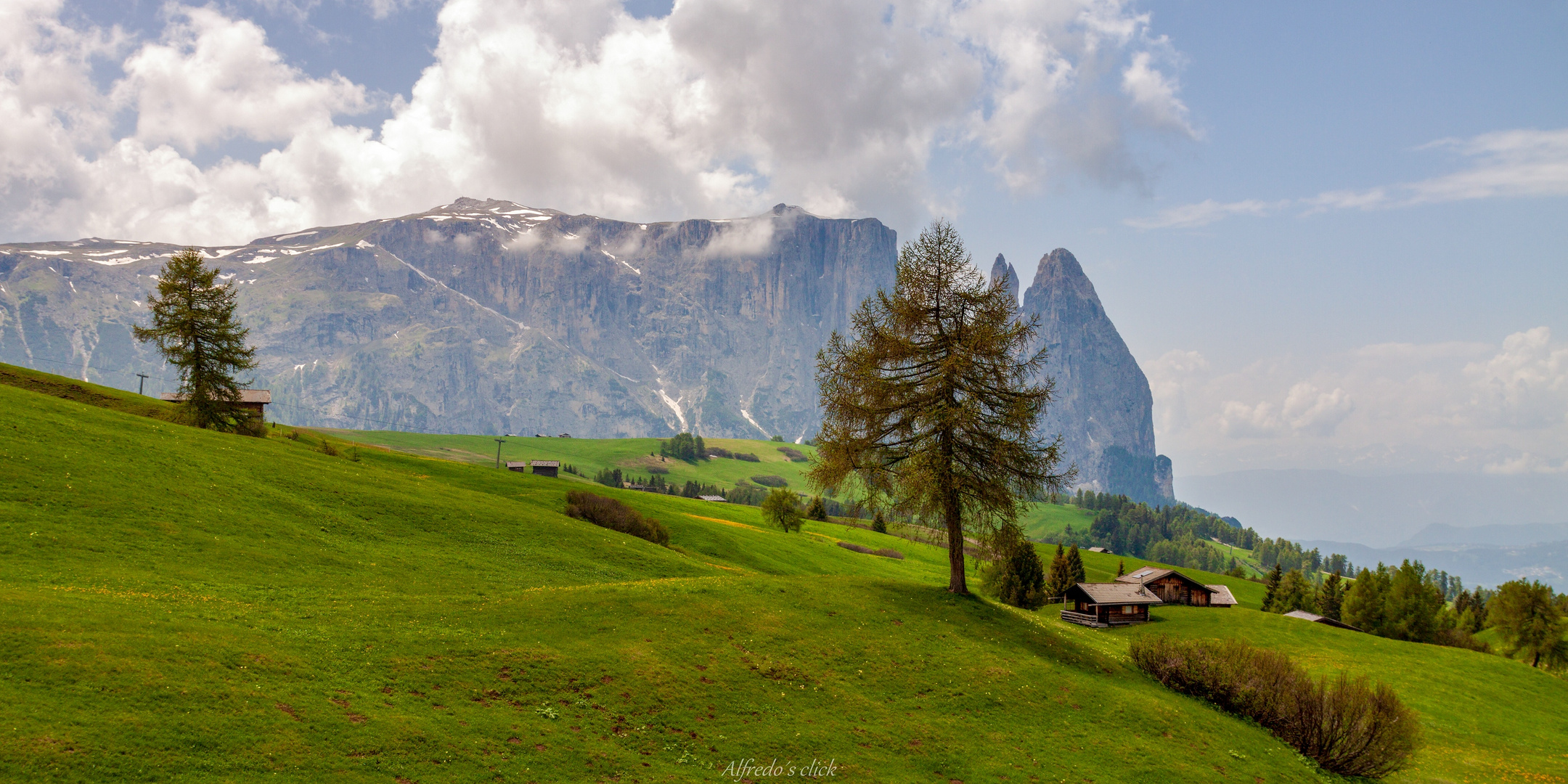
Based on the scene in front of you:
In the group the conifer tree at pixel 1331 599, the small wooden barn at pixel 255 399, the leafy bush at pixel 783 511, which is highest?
the small wooden barn at pixel 255 399

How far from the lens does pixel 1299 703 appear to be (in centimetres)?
3378

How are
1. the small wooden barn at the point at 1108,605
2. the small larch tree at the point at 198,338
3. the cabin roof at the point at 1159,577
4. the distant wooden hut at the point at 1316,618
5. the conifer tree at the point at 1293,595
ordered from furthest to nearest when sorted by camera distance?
the conifer tree at the point at 1293,595 < the cabin roof at the point at 1159,577 < the distant wooden hut at the point at 1316,618 < the small wooden barn at the point at 1108,605 < the small larch tree at the point at 198,338

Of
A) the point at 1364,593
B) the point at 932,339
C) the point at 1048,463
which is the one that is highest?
the point at 932,339

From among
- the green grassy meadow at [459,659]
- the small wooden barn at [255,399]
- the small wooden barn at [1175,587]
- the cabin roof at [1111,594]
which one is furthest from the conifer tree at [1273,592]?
the small wooden barn at [255,399]

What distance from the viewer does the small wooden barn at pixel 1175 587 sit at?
3883 inches

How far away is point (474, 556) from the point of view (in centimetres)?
4031

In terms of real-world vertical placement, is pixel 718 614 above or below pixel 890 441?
below

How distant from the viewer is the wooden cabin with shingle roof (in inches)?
3883

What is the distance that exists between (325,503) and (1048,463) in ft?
125

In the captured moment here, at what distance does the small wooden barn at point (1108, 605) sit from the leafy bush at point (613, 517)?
1798 inches

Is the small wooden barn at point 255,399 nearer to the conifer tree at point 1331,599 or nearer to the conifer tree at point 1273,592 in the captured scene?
the conifer tree at point 1273,592

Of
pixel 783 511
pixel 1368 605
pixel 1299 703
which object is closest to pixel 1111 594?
pixel 783 511

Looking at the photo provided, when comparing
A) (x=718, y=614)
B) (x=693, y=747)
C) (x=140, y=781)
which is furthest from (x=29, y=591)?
(x=718, y=614)

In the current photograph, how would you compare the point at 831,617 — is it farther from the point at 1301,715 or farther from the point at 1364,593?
the point at 1364,593
